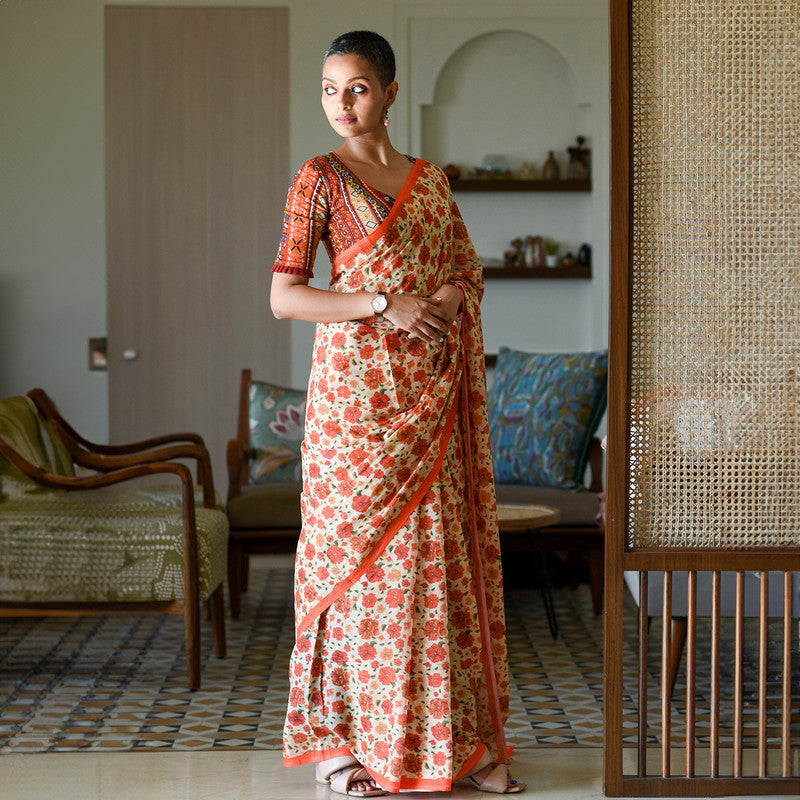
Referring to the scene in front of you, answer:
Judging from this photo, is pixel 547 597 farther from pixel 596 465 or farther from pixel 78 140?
pixel 78 140

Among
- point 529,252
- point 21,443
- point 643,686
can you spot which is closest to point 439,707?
point 643,686

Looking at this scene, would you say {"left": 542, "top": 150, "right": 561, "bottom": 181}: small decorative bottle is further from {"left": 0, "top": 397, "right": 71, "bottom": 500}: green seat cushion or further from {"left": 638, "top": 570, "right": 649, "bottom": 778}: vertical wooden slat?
{"left": 638, "top": 570, "right": 649, "bottom": 778}: vertical wooden slat

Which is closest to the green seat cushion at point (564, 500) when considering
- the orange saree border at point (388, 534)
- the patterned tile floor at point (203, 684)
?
the patterned tile floor at point (203, 684)

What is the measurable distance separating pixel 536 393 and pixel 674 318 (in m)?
2.41

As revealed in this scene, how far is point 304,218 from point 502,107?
12.2 ft

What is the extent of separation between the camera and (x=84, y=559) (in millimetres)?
3188

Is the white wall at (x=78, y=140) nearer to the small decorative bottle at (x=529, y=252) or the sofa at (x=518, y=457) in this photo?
the small decorative bottle at (x=529, y=252)

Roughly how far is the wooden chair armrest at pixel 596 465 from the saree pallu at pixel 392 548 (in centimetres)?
210

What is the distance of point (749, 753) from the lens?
261 centimetres

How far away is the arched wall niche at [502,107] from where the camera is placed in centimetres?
576

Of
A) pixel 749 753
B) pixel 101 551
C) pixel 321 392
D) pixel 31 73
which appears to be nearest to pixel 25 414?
pixel 101 551

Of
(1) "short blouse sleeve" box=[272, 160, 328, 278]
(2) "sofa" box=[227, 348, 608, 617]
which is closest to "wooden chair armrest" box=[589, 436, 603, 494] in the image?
(2) "sofa" box=[227, 348, 608, 617]

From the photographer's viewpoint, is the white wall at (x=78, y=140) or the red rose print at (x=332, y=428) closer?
the red rose print at (x=332, y=428)

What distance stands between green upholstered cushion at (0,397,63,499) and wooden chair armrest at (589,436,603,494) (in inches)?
80.3
